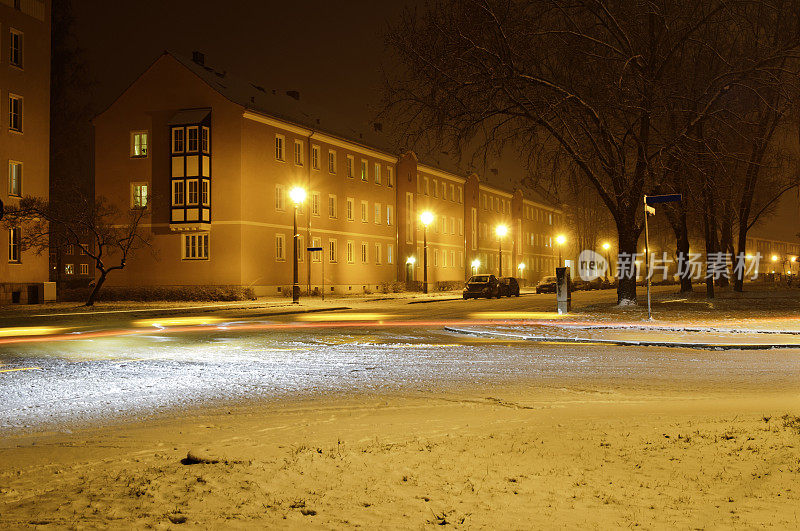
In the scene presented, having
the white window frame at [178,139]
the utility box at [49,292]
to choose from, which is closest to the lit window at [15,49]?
the white window frame at [178,139]

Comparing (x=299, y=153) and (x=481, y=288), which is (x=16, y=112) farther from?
(x=481, y=288)

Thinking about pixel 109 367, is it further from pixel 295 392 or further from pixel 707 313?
pixel 707 313

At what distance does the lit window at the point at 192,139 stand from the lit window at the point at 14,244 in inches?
478

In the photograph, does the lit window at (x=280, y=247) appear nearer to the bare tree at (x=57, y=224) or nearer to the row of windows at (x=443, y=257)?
the bare tree at (x=57, y=224)

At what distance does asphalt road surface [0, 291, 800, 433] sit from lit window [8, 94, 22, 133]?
21438 mm

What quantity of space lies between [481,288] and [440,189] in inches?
1018

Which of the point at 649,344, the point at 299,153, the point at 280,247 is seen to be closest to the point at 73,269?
the point at 299,153

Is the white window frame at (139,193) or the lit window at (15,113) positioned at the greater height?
the lit window at (15,113)

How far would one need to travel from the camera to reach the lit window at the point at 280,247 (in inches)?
1953

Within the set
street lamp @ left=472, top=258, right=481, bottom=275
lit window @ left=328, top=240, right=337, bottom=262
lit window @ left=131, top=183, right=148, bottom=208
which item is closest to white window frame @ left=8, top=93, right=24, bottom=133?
lit window @ left=131, top=183, right=148, bottom=208

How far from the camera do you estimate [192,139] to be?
47000 millimetres

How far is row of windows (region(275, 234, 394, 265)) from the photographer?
50094 millimetres

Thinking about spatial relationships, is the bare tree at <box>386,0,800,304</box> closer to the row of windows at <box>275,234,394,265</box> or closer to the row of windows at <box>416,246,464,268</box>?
the row of windows at <box>275,234,394,265</box>

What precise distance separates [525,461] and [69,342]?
1503 cm
